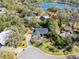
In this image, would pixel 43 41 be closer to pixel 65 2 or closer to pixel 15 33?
pixel 15 33

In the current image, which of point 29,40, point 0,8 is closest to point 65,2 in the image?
point 0,8

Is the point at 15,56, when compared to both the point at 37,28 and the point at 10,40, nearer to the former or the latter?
the point at 10,40

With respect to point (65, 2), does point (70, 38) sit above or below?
above

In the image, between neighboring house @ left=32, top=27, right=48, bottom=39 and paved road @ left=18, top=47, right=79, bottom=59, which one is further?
neighboring house @ left=32, top=27, right=48, bottom=39

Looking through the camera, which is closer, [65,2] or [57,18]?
[57,18]

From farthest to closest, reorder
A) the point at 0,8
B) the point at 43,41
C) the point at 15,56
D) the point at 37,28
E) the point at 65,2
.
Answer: the point at 65,2 → the point at 0,8 → the point at 37,28 → the point at 43,41 → the point at 15,56

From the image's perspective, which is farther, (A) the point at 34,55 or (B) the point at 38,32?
(B) the point at 38,32

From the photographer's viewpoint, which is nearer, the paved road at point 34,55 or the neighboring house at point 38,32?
the paved road at point 34,55

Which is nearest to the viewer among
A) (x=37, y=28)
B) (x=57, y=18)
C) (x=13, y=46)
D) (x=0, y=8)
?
(x=13, y=46)

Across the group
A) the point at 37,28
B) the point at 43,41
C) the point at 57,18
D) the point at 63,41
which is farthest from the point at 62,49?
the point at 57,18
